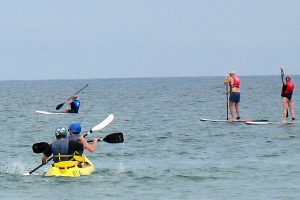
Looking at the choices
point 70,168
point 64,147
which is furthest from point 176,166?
point 64,147

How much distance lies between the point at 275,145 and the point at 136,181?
25.7 ft

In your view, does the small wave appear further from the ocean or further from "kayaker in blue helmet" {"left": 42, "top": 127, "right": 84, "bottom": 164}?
"kayaker in blue helmet" {"left": 42, "top": 127, "right": 84, "bottom": 164}

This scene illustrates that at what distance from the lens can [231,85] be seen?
3250 centimetres

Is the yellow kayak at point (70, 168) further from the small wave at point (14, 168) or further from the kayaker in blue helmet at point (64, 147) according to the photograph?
the small wave at point (14, 168)

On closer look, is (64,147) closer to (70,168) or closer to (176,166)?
(70,168)

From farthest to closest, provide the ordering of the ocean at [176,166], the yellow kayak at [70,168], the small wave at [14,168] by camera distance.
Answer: the small wave at [14,168] < the yellow kayak at [70,168] < the ocean at [176,166]

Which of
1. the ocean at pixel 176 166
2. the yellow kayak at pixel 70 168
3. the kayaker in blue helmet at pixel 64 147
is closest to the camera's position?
the ocean at pixel 176 166

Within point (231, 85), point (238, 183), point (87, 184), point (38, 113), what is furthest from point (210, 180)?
point (38, 113)

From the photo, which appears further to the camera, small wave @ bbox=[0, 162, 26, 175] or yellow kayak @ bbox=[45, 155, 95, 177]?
small wave @ bbox=[0, 162, 26, 175]

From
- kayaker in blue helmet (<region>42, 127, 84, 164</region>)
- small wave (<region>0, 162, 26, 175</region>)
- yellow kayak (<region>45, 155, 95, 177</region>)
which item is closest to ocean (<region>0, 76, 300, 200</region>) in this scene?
small wave (<region>0, 162, 26, 175</region>)

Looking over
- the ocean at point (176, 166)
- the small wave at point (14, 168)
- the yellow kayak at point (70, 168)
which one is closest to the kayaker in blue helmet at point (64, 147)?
the yellow kayak at point (70, 168)

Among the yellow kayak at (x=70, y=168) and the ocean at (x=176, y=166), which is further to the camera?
the yellow kayak at (x=70, y=168)

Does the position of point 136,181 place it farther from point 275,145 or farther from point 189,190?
point 275,145

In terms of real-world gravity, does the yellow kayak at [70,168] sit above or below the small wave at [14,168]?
above
